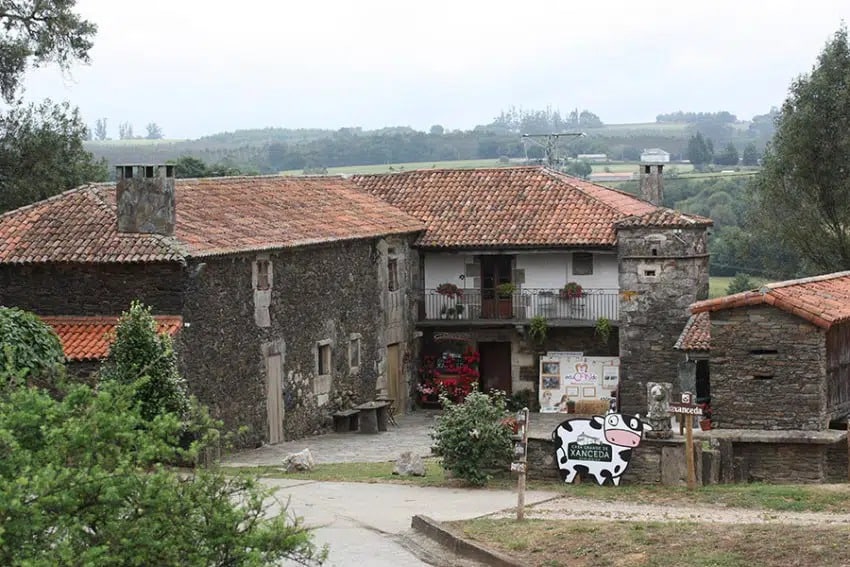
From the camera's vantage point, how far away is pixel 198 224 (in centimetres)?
2964

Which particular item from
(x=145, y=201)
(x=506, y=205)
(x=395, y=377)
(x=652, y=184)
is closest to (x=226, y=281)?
(x=145, y=201)

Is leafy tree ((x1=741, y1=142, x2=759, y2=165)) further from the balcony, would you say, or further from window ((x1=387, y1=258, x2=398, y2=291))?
window ((x1=387, y1=258, x2=398, y2=291))

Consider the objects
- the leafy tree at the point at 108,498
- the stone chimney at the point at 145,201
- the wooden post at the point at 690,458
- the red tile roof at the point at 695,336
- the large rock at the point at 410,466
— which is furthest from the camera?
the red tile roof at the point at 695,336

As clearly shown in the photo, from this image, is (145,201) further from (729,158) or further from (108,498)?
(729,158)

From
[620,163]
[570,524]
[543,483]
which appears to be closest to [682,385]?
[543,483]

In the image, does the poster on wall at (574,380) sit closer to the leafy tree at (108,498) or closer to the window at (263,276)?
the window at (263,276)

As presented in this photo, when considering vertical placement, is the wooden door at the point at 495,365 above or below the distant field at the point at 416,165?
below

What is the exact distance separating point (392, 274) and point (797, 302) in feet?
47.5

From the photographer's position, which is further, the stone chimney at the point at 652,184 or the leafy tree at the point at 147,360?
the stone chimney at the point at 652,184

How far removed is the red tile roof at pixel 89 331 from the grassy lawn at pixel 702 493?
470 cm

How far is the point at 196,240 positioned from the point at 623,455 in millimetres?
10224

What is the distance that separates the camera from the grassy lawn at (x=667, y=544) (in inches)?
610

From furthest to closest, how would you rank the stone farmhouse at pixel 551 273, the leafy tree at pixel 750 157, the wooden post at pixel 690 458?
the leafy tree at pixel 750 157 < the stone farmhouse at pixel 551 273 < the wooden post at pixel 690 458

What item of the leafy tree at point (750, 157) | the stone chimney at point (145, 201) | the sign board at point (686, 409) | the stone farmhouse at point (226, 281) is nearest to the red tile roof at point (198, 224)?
the stone farmhouse at point (226, 281)
